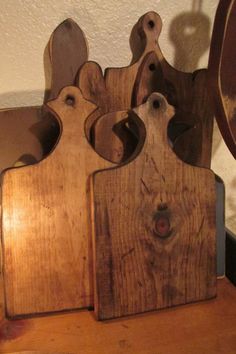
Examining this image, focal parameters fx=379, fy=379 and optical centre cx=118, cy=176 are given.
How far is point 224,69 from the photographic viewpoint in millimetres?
554

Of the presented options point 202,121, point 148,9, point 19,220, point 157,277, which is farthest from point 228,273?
point 148,9

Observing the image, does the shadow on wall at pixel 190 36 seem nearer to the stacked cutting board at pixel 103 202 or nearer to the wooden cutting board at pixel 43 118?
the stacked cutting board at pixel 103 202

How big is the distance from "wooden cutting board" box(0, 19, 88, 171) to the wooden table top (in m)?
0.28

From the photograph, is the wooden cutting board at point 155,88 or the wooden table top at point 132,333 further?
the wooden cutting board at point 155,88

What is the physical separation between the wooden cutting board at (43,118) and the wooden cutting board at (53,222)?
0.26 ft

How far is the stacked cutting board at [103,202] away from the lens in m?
0.59

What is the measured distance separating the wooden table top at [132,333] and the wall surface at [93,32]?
0.38m

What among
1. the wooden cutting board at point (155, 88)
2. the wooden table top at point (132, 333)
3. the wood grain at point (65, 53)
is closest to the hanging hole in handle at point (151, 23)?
the wooden cutting board at point (155, 88)

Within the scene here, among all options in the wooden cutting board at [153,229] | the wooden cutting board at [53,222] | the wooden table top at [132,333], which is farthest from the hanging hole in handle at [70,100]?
the wooden table top at [132,333]

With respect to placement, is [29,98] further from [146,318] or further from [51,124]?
Answer: [146,318]

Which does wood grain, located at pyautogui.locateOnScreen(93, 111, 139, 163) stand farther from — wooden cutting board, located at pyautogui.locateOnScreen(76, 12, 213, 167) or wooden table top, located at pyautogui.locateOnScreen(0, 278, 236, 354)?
wooden table top, located at pyautogui.locateOnScreen(0, 278, 236, 354)

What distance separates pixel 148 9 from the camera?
2.31ft

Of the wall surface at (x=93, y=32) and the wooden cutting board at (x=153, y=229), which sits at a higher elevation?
the wall surface at (x=93, y=32)

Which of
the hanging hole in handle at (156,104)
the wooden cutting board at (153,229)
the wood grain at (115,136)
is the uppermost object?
the hanging hole in handle at (156,104)
